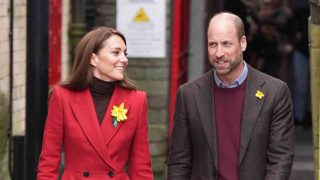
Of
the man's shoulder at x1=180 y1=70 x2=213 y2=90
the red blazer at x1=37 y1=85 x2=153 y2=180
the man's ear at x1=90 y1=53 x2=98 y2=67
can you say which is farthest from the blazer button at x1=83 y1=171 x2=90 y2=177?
the man's shoulder at x1=180 y1=70 x2=213 y2=90

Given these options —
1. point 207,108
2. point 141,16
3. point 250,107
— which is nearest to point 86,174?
point 207,108

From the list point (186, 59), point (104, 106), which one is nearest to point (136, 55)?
point (186, 59)

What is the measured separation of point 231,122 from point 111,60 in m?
0.74

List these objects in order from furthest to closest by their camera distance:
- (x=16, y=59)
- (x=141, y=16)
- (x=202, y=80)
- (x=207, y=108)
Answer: (x=141, y=16)
(x=16, y=59)
(x=202, y=80)
(x=207, y=108)

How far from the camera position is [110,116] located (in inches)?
236

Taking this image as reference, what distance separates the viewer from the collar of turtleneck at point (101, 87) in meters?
6.04

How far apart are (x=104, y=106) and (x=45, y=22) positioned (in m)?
0.77

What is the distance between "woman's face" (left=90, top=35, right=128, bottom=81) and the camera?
6000 mm

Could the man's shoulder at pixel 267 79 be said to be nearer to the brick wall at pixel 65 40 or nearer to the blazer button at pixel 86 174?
the blazer button at pixel 86 174

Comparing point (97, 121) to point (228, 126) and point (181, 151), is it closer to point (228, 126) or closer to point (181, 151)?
point (181, 151)

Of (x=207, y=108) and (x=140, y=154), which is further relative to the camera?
(x=140, y=154)

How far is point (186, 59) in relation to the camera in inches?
504

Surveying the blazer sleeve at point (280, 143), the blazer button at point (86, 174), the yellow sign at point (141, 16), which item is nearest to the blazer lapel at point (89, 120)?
the blazer button at point (86, 174)

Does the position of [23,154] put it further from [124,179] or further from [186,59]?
[186,59]
